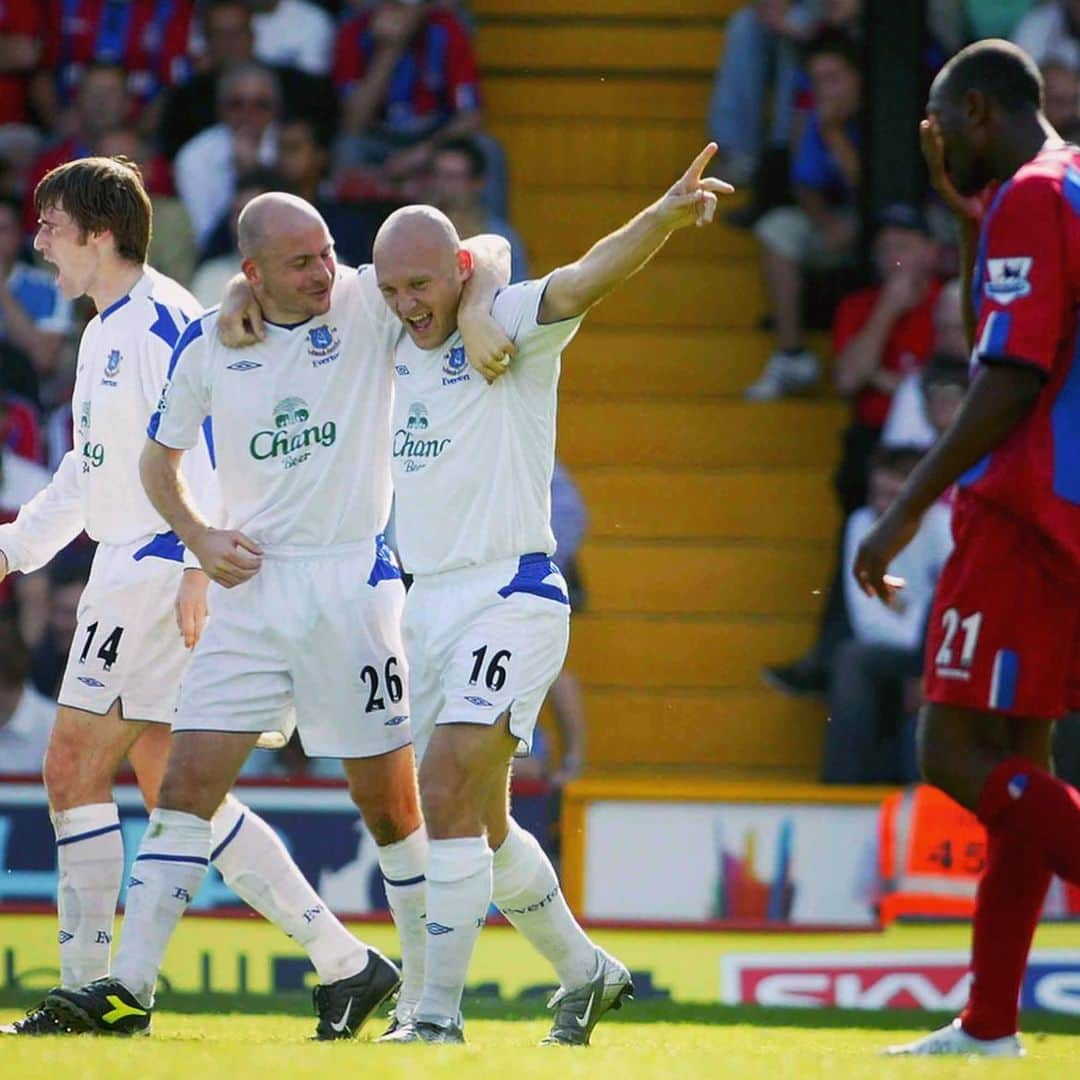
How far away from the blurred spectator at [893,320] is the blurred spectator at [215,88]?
10.2ft

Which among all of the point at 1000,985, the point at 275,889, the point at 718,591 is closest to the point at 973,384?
the point at 1000,985

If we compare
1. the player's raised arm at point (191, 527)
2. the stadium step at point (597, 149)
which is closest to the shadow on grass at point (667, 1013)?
the player's raised arm at point (191, 527)

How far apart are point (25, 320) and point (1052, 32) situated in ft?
18.6

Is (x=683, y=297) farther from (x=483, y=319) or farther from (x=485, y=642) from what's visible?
(x=485, y=642)

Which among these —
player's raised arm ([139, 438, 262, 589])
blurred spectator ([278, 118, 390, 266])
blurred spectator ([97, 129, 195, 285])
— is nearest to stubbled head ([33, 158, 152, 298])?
player's raised arm ([139, 438, 262, 589])

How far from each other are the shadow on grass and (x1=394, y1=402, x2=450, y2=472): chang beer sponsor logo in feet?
8.66

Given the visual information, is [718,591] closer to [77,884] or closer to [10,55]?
[10,55]

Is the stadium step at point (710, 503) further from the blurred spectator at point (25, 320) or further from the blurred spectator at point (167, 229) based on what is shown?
the blurred spectator at point (25, 320)

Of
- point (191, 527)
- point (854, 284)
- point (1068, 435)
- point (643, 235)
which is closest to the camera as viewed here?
point (1068, 435)

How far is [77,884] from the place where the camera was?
7.07 metres

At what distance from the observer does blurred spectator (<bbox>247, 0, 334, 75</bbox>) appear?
13.5m

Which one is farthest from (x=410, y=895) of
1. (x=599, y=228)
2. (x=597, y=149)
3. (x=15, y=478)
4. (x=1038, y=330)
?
(x=597, y=149)

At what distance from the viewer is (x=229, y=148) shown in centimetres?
1307

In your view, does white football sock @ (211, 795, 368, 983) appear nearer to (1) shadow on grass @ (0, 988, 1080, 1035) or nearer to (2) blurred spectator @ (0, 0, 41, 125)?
(1) shadow on grass @ (0, 988, 1080, 1035)
